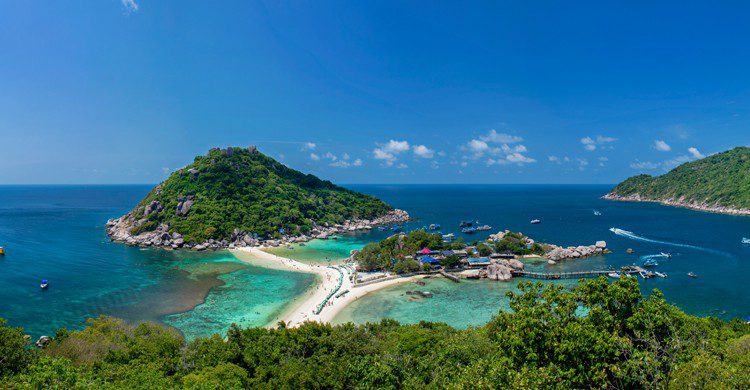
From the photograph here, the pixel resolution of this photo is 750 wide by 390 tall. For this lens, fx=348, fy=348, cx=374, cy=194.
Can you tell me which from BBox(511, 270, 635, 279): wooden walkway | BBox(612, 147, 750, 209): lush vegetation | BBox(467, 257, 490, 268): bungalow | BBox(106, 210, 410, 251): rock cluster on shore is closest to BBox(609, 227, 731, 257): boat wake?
BBox(511, 270, 635, 279): wooden walkway

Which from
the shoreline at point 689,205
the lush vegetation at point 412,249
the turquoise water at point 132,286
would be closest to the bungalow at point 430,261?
the lush vegetation at point 412,249

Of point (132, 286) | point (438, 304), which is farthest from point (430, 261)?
point (132, 286)

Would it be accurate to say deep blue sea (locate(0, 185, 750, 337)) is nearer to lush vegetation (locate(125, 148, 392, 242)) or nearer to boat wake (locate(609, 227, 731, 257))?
boat wake (locate(609, 227, 731, 257))

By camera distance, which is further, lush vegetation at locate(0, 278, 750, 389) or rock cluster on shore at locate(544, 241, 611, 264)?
rock cluster on shore at locate(544, 241, 611, 264)

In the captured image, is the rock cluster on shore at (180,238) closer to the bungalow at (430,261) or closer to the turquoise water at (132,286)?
the turquoise water at (132,286)

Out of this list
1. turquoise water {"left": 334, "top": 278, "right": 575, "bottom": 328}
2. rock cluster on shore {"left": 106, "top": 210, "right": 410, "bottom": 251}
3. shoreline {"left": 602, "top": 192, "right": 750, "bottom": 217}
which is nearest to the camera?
turquoise water {"left": 334, "top": 278, "right": 575, "bottom": 328}

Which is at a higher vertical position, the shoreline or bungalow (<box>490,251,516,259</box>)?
the shoreline

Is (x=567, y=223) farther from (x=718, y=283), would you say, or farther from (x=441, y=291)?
(x=441, y=291)
